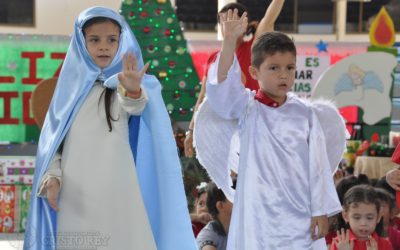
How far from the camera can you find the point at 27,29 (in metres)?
14.6

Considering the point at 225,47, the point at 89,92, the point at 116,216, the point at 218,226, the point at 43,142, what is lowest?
the point at 218,226

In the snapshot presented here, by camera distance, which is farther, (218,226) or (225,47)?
(218,226)

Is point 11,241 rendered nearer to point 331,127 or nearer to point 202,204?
→ point 202,204

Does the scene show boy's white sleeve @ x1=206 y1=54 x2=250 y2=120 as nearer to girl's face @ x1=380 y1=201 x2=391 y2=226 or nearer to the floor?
girl's face @ x1=380 y1=201 x2=391 y2=226

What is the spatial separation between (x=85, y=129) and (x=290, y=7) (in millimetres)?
13893

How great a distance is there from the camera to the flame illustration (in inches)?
355

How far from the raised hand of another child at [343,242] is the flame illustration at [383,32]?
5634mm

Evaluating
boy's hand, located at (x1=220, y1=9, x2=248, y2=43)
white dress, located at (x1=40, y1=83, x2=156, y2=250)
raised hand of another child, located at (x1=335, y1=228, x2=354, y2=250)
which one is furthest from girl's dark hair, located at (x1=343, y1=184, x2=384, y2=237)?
boy's hand, located at (x1=220, y1=9, x2=248, y2=43)

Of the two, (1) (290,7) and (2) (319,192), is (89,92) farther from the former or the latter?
(1) (290,7)

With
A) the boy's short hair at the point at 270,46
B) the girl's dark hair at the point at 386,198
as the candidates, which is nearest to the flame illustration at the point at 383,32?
the girl's dark hair at the point at 386,198

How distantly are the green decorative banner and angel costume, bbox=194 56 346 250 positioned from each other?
5.82m

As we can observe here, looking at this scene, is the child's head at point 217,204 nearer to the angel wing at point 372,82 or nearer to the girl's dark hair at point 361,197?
the girl's dark hair at point 361,197

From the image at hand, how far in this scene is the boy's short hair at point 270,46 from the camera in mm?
2947

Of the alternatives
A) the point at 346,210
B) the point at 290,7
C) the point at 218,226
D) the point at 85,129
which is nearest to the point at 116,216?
the point at 85,129
